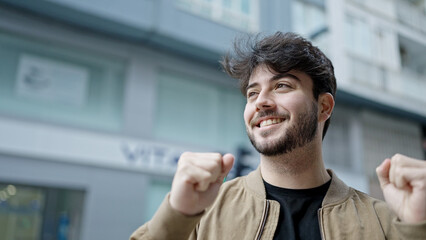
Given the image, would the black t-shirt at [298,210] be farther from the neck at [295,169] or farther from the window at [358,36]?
the window at [358,36]

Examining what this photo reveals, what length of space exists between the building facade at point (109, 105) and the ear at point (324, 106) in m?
4.14

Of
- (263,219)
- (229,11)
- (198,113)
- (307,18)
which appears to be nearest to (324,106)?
(263,219)

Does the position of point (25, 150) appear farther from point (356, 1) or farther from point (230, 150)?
point (356, 1)

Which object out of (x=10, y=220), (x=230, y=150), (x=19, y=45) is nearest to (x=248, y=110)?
(x=10, y=220)

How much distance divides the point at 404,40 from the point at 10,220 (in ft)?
41.4

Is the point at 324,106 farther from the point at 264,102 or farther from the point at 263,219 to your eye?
the point at 263,219

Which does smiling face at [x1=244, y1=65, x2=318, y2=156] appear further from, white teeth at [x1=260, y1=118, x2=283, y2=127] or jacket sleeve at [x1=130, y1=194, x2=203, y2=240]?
jacket sleeve at [x1=130, y1=194, x2=203, y2=240]

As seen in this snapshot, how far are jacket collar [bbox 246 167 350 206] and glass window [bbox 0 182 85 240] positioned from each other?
521 centimetres

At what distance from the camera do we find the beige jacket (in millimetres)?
1656

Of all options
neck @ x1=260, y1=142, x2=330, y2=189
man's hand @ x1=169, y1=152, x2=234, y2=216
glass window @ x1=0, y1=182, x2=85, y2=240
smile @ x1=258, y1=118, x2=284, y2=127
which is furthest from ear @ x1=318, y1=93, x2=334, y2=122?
glass window @ x1=0, y1=182, x2=85, y2=240

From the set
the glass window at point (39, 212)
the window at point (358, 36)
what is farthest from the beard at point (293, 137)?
the window at point (358, 36)

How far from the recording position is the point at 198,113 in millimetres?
8188

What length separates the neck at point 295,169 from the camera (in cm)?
185

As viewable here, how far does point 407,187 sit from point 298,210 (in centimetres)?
52
